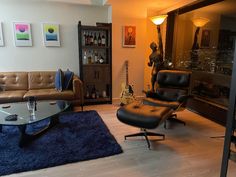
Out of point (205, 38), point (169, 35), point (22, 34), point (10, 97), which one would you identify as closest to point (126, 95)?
point (169, 35)

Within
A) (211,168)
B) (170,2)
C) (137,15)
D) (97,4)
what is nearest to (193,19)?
(170,2)

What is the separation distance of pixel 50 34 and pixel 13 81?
4.09ft

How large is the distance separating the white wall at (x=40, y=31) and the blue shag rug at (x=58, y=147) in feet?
5.42

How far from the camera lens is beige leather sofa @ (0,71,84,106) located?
3338 millimetres

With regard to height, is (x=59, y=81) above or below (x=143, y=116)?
above

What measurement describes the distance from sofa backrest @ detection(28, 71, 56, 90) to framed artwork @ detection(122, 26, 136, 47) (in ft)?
5.74

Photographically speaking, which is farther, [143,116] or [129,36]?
[129,36]

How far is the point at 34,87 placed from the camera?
152 inches

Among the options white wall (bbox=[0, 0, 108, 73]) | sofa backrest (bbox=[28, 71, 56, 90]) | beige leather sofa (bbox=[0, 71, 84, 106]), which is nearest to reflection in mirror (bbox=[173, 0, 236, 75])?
white wall (bbox=[0, 0, 108, 73])

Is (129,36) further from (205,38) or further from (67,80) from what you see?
(67,80)

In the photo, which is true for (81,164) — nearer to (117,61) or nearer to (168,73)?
(168,73)

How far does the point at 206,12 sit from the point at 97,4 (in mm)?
2239

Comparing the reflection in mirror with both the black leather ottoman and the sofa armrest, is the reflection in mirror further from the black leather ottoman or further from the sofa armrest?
the sofa armrest

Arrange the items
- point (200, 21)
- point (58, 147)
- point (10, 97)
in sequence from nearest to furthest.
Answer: point (58, 147)
point (10, 97)
point (200, 21)
